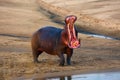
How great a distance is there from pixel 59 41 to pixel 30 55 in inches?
101

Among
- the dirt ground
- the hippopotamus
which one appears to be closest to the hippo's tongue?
the hippopotamus

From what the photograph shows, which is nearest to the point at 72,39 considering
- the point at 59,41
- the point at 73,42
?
the point at 73,42

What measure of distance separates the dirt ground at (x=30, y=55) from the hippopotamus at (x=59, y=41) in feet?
1.14

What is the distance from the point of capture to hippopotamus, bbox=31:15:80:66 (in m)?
12.6

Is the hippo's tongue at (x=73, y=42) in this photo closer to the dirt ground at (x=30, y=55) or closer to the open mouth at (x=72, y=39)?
the open mouth at (x=72, y=39)

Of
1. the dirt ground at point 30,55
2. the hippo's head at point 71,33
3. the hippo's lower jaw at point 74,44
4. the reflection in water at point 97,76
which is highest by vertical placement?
the hippo's head at point 71,33

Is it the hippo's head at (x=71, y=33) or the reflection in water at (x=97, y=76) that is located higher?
the hippo's head at (x=71, y=33)

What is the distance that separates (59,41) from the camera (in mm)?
13141

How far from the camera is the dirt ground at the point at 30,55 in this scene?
41.7 feet

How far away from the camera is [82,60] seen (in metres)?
14.3

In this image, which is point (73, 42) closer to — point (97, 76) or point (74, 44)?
point (74, 44)

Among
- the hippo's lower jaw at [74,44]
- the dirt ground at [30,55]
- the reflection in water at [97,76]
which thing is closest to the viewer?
the reflection in water at [97,76]

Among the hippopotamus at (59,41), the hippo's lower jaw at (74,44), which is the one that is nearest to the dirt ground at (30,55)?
the hippopotamus at (59,41)

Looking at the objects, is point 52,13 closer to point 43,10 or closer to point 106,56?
point 43,10
